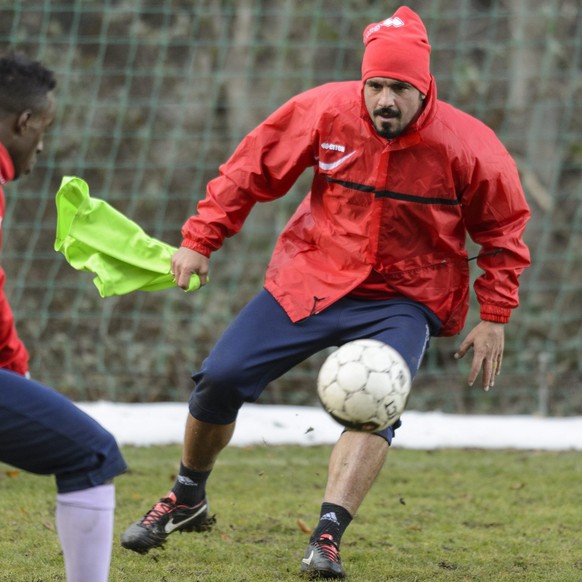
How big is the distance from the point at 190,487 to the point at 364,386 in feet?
3.53

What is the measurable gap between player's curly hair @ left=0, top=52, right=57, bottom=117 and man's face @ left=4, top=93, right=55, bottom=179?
0.02 metres

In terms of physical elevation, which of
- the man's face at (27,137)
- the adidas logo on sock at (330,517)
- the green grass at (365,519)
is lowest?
the green grass at (365,519)

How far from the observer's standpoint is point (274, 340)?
4.44 meters

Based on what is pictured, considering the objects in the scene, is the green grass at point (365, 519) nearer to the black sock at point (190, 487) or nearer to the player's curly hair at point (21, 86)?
the black sock at point (190, 487)

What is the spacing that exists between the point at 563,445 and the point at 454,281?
3.06m

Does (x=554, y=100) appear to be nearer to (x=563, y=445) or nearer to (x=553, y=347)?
(x=553, y=347)

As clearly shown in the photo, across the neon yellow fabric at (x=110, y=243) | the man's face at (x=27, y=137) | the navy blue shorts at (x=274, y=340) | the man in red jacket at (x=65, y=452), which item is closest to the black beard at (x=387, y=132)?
the navy blue shorts at (x=274, y=340)

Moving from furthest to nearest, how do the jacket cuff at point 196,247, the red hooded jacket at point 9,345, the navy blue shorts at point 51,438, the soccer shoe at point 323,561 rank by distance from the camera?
1. the jacket cuff at point 196,247
2. the red hooded jacket at point 9,345
3. the soccer shoe at point 323,561
4. the navy blue shorts at point 51,438

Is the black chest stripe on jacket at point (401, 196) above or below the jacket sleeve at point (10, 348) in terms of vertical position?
above

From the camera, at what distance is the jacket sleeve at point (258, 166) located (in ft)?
14.8

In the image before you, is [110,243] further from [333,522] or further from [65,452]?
[65,452]

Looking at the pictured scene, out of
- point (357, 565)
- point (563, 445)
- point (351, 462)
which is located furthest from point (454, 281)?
point (563, 445)

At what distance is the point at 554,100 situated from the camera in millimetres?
11430

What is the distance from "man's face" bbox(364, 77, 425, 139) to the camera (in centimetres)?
427
